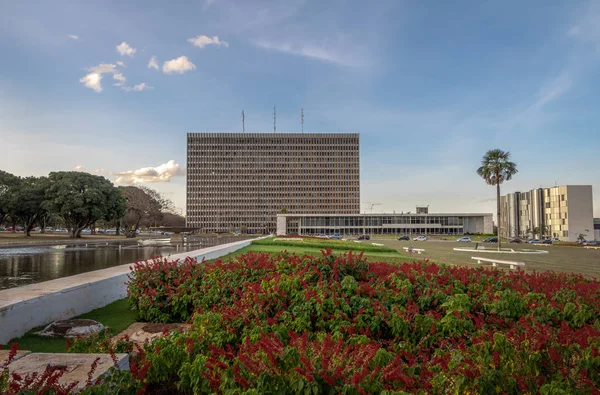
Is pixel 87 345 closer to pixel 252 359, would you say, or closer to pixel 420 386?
pixel 252 359

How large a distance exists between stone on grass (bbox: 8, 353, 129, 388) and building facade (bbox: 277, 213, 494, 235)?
346 ft

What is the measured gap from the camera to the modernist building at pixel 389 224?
101750mm

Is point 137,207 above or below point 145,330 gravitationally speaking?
above

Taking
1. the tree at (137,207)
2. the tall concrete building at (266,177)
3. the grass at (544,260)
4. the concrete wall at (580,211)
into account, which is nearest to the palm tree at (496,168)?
the grass at (544,260)

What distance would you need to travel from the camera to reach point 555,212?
105188 mm

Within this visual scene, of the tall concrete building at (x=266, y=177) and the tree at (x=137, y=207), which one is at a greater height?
the tall concrete building at (x=266, y=177)

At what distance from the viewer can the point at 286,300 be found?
5402 mm

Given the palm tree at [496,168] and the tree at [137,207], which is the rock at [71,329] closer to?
the palm tree at [496,168]

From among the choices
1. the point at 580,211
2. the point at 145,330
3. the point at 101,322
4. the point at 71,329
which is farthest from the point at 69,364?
the point at 580,211

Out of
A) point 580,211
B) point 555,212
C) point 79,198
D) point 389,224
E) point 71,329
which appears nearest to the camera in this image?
point 71,329

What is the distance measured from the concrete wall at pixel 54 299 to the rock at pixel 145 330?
4.03 ft

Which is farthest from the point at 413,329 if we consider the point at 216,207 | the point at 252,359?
the point at 216,207

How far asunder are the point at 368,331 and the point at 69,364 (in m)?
3.07

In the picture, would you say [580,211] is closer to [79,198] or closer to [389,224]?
[389,224]
